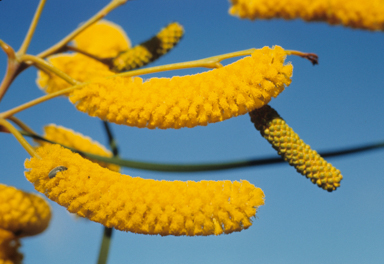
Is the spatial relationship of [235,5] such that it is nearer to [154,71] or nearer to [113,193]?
[154,71]

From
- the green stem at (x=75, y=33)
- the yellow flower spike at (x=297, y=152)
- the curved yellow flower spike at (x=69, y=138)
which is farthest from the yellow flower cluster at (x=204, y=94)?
the curved yellow flower spike at (x=69, y=138)

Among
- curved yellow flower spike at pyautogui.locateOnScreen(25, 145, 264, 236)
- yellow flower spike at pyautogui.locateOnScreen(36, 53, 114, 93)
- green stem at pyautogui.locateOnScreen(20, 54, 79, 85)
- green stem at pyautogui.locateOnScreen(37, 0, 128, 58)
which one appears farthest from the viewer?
yellow flower spike at pyautogui.locateOnScreen(36, 53, 114, 93)

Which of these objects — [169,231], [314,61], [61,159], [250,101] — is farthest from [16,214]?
[314,61]

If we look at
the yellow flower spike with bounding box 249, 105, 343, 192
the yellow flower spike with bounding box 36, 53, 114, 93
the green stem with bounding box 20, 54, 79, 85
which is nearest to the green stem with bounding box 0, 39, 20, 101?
the green stem with bounding box 20, 54, 79, 85

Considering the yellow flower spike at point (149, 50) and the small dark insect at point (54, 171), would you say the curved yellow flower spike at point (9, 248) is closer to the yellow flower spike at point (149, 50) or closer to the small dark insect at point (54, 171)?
the small dark insect at point (54, 171)

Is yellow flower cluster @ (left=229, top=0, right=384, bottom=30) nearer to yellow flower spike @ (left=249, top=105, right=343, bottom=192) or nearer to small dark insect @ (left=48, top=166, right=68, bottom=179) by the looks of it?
yellow flower spike @ (left=249, top=105, right=343, bottom=192)

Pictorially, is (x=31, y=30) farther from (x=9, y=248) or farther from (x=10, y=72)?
(x=9, y=248)
